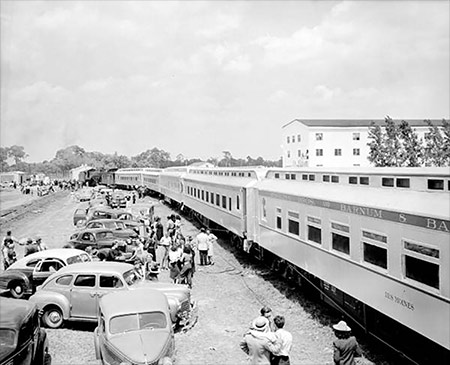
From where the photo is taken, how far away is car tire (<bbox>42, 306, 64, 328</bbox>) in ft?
36.6

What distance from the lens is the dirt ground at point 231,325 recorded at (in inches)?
372

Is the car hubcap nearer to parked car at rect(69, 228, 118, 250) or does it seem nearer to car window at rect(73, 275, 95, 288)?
car window at rect(73, 275, 95, 288)

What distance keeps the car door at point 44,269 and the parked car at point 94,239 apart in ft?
16.6

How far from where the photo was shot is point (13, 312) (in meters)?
8.60

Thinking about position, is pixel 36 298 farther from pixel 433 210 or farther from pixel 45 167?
pixel 45 167

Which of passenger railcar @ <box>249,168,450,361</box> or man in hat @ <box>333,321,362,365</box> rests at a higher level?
passenger railcar @ <box>249,168,450,361</box>

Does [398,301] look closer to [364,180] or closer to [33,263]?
[364,180]

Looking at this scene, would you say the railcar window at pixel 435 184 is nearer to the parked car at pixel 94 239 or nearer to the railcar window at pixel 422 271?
the railcar window at pixel 422 271

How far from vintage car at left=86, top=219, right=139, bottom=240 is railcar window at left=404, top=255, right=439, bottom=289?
13990mm

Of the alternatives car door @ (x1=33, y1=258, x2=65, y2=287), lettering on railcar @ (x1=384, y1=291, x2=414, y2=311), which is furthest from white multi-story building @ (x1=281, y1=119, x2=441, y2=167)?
lettering on railcar @ (x1=384, y1=291, x2=414, y2=311)

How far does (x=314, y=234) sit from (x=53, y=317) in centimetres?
622

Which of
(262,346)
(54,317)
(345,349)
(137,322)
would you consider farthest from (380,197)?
(54,317)

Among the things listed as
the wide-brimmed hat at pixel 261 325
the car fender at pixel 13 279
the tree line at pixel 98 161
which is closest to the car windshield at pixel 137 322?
the wide-brimmed hat at pixel 261 325

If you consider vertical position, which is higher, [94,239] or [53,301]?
[94,239]
